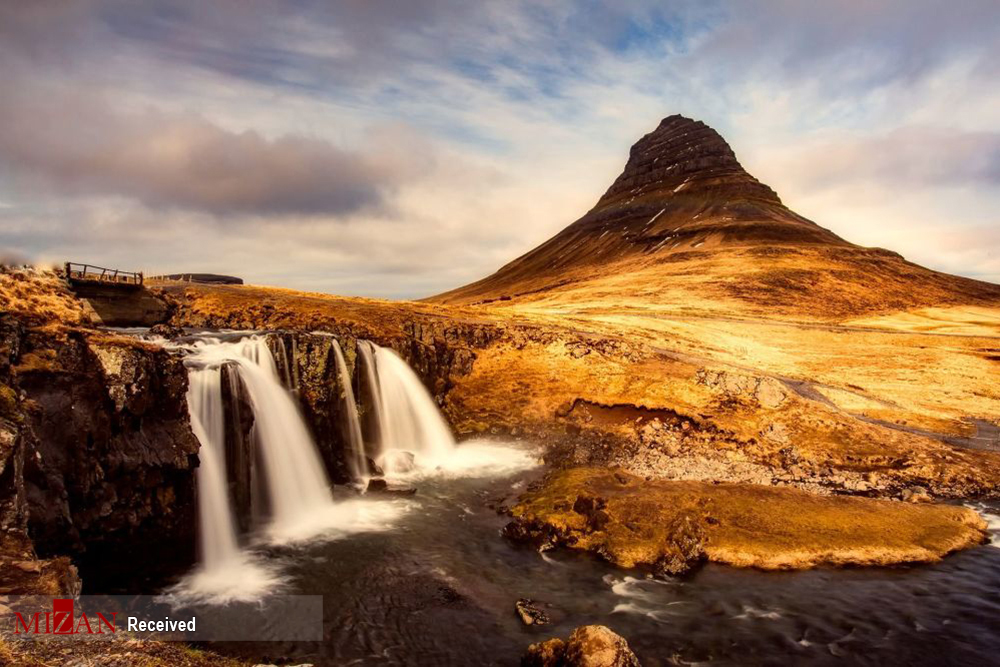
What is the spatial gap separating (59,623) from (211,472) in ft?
38.2

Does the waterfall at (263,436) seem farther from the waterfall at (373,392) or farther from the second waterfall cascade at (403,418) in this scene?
the second waterfall cascade at (403,418)

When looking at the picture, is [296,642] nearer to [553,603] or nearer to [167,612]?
[167,612]

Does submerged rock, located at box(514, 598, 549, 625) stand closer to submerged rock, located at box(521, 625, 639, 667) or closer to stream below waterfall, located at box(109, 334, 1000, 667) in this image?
stream below waterfall, located at box(109, 334, 1000, 667)

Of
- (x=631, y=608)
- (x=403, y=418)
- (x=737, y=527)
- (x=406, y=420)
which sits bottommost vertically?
(x=631, y=608)

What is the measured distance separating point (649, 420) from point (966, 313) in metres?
77.0

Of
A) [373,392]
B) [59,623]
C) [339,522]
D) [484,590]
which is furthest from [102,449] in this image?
[373,392]

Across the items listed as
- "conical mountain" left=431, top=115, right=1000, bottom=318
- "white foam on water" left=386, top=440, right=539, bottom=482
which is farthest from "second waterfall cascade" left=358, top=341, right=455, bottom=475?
"conical mountain" left=431, top=115, right=1000, bottom=318

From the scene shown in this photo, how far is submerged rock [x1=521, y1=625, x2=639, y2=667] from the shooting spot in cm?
1149

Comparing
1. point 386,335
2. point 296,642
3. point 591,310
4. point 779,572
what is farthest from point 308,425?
point 591,310

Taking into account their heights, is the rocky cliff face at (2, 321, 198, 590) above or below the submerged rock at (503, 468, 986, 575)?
above

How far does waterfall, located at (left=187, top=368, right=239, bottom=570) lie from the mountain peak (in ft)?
471

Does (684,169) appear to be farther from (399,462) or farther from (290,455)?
(290,455)

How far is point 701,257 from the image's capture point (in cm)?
10625

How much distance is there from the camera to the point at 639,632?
1434 centimetres
